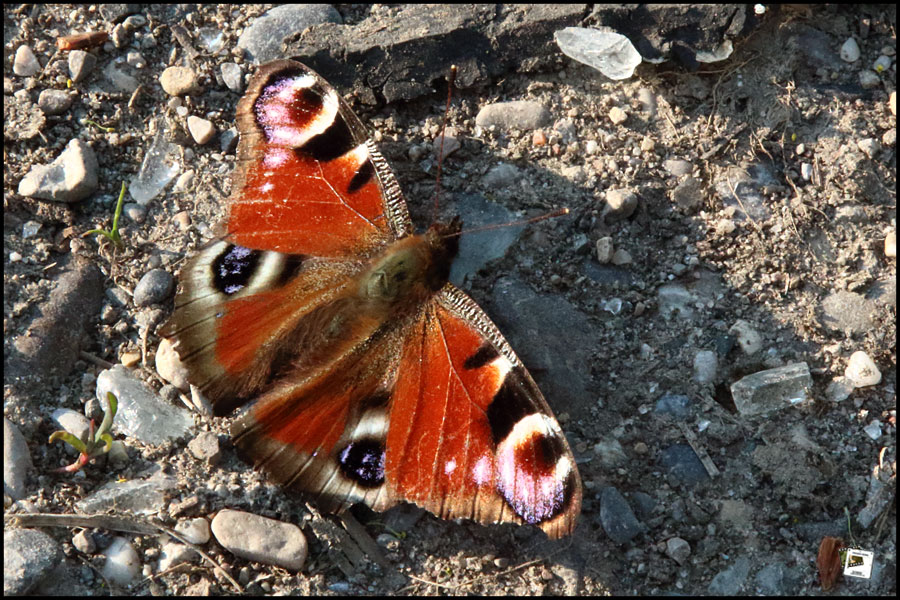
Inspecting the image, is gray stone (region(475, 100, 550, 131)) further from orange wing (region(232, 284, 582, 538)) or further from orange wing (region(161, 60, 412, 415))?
orange wing (region(232, 284, 582, 538))

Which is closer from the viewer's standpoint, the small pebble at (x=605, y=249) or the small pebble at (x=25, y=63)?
the small pebble at (x=605, y=249)

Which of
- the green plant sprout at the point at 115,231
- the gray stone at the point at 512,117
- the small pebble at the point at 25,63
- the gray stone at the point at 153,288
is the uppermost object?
the small pebble at the point at 25,63

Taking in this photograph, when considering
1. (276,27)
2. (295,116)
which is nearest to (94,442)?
(295,116)

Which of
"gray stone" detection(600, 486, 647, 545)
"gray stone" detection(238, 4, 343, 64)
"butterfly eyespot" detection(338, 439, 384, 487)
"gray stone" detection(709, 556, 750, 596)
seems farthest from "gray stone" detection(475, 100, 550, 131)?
"gray stone" detection(709, 556, 750, 596)

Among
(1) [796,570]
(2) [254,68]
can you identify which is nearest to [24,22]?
(2) [254,68]

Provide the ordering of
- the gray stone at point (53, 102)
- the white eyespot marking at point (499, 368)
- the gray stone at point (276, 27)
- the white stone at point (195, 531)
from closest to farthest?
1. the white eyespot marking at point (499, 368)
2. the white stone at point (195, 531)
3. the gray stone at point (53, 102)
4. the gray stone at point (276, 27)

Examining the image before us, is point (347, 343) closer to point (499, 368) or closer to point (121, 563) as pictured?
point (499, 368)

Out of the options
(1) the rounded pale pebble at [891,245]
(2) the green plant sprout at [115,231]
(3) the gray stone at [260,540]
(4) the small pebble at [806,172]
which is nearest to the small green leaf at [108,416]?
(3) the gray stone at [260,540]

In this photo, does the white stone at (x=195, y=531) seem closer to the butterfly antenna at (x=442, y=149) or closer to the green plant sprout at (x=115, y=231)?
the green plant sprout at (x=115, y=231)
